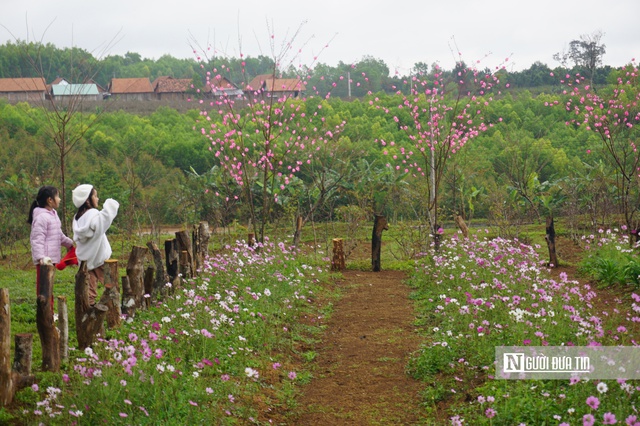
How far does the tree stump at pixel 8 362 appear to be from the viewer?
462 cm

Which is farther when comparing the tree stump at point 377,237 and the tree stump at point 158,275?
the tree stump at point 377,237

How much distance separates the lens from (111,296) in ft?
19.7

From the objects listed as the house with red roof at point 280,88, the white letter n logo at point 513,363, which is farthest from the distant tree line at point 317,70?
the white letter n logo at point 513,363

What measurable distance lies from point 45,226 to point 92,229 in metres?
0.43

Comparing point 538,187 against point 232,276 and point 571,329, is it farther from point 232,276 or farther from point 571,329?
point 571,329

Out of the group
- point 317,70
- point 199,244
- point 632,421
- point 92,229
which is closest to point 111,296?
point 92,229

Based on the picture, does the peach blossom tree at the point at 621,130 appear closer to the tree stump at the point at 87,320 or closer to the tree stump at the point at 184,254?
the tree stump at the point at 184,254

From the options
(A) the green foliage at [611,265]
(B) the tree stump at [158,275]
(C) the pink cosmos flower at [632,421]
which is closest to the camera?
(C) the pink cosmos flower at [632,421]

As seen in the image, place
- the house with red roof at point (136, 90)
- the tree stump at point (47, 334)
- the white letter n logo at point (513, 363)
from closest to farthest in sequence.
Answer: the white letter n logo at point (513, 363) → the tree stump at point (47, 334) → the house with red roof at point (136, 90)

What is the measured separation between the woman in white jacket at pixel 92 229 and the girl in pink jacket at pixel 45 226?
0.18 metres

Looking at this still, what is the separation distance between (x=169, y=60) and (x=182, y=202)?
69.7 metres

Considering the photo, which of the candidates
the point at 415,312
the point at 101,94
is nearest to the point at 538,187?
the point at 415,312

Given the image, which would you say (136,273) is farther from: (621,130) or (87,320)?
(621,130)

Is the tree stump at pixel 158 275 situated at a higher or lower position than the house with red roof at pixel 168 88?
lower
